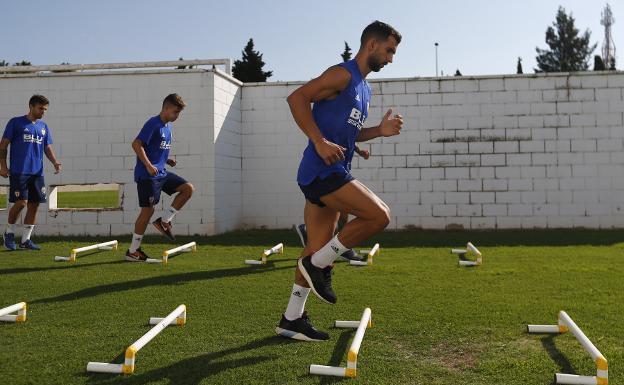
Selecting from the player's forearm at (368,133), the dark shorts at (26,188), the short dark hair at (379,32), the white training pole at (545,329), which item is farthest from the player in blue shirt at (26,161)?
the white training pole at (545,329)

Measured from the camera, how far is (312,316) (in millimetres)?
3619

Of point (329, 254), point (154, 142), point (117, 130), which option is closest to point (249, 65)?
point (117, 130)

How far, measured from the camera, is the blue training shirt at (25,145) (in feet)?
22.4

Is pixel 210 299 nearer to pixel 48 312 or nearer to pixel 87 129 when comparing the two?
pixel 48 312

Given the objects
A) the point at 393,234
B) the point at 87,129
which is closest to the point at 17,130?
the point at 87,129

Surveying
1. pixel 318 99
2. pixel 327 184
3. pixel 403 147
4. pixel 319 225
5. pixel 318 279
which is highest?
pixel 403 147

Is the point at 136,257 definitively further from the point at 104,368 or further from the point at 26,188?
the point at 104,368

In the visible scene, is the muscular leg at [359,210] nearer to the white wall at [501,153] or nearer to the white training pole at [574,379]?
the white training pole at [574,379]

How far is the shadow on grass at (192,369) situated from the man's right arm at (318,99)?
42.2 inches

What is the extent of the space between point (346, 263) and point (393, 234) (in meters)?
3.41

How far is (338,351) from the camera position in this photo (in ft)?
9.24

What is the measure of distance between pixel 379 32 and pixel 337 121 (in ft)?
1.87

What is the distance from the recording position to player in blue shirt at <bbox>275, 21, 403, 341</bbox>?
9.65 feet

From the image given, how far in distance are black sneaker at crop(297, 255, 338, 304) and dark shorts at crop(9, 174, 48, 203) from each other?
5235mm
